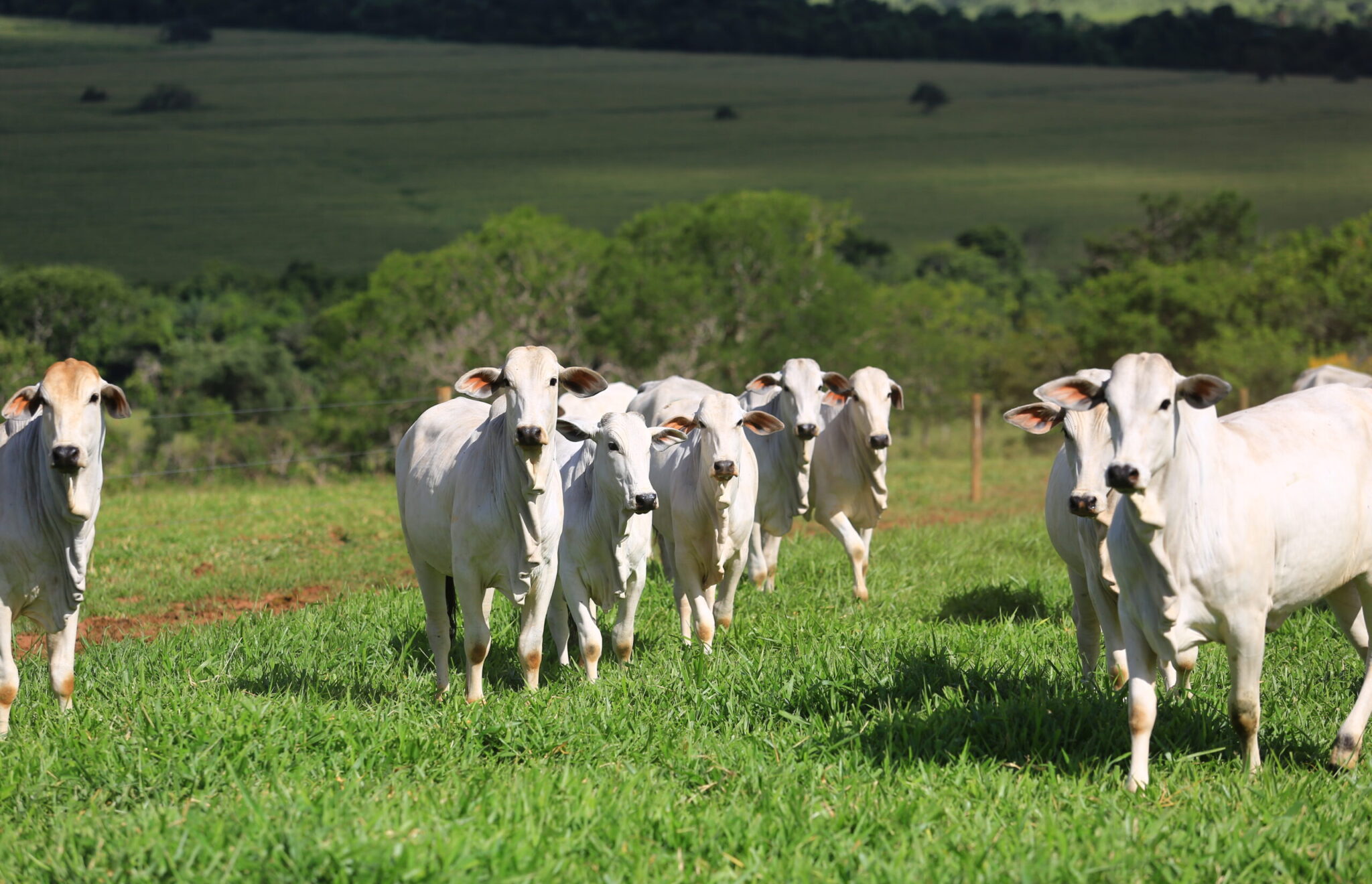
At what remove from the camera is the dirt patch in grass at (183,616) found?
8422mm

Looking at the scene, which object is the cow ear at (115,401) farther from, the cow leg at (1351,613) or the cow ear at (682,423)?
the cow leg at (1351,613)

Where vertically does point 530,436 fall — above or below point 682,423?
above

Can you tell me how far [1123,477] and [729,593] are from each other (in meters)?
3.90

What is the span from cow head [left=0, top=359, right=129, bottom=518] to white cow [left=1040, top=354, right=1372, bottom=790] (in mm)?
4207

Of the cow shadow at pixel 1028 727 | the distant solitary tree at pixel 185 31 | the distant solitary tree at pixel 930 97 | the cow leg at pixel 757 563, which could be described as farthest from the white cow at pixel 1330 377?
the distant solitary tree at pixel 930 97

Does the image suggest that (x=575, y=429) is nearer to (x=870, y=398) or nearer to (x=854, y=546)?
(x=854, y=546)

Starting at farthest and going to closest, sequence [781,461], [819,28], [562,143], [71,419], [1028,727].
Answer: [819,28]
[562,143]
[781,461]
[71,419]
[1028,727]

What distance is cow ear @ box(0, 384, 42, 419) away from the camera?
6.01 meters

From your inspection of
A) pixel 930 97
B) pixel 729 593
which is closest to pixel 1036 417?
pixel 729 593

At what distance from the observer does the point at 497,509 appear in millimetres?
6281

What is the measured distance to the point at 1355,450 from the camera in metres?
5.40

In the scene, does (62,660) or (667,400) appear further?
(667,400)

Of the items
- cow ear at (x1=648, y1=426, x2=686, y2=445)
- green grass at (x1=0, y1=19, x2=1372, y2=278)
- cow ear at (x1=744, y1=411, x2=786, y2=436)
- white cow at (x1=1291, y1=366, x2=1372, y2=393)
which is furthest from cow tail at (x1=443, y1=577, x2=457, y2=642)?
green grass at (x1=0, y1=19, x2=1372, y2=278)

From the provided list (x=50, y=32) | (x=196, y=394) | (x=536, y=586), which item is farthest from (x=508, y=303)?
(x=50, y=32)
